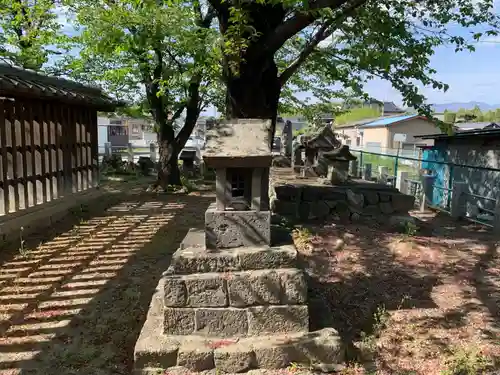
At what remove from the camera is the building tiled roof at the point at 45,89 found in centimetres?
662

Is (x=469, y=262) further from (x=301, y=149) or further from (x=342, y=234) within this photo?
(x=301, y=149)

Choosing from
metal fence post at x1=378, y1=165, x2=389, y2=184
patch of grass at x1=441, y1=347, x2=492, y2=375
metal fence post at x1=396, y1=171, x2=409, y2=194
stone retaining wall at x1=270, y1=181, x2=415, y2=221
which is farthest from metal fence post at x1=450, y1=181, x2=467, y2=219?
patch of grass at x1=441, y1=347, x2=492, y2=375

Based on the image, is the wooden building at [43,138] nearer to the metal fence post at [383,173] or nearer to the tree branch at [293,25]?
the tree branch at [293,25]

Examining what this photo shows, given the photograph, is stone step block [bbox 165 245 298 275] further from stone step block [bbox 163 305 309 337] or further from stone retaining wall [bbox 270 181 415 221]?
stone retaining wall [bbox 270 181 415 221]

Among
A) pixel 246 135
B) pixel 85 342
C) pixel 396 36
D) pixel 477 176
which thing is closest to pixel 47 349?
pixel 85 342

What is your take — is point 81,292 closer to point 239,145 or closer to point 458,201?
point 239,145

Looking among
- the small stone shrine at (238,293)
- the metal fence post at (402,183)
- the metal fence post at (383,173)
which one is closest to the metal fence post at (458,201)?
the metal fence post at (402,183)

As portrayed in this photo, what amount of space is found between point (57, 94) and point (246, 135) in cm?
567

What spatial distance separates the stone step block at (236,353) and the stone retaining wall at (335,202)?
4.32m

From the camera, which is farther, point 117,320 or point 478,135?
point 478,135

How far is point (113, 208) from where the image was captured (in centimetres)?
1128

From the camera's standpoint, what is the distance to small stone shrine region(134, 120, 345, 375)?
12.0ft

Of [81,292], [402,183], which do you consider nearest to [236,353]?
[81,292]

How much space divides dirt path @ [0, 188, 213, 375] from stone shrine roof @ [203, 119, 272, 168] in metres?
2.17
